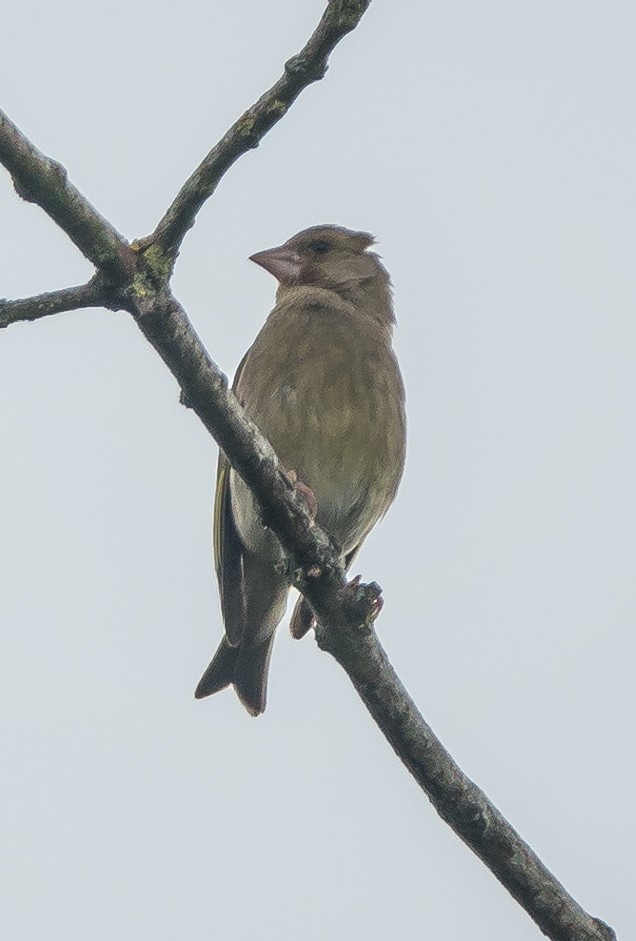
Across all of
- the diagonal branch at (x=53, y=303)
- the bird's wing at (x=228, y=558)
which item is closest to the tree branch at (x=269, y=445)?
the diagonal branch at (x=53, y=303)

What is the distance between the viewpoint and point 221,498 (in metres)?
6.46

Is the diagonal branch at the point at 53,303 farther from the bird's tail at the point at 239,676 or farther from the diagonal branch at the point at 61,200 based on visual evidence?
the bird's tail at the point at 239,676

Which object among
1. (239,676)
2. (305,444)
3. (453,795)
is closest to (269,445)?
(453,795)

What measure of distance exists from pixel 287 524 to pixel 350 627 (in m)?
0.50

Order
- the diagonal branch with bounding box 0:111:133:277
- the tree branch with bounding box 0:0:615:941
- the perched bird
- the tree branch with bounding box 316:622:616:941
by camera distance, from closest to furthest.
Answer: the diagonal branch with bounding box 0:111:133:277
the tree branch with bounding box 0:0:615:941
the tree branch with bounding box 316:622:616:941
the perched bird

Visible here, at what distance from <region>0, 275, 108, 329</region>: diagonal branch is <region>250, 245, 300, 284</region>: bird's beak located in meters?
3.77

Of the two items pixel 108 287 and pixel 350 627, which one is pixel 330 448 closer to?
pixel 350 627

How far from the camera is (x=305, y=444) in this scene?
610 centimetres

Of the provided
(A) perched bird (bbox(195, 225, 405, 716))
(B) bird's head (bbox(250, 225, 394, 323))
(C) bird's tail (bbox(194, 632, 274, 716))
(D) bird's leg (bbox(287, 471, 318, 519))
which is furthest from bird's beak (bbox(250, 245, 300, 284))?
(D) bird's leg (bbox(287, 471, 318, 519))

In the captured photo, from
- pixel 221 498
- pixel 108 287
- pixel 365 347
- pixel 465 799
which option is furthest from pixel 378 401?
pixel 108 287

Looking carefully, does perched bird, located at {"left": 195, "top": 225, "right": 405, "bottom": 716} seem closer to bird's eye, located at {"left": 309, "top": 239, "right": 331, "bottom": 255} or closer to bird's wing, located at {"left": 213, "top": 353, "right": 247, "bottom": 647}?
bird's wing, located at {"left": 213, "top": 353, "right": 247, "bottom": 647}

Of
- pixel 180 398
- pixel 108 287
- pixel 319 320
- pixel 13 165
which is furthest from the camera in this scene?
pixel 319 320

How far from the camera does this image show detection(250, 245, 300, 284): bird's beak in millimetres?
7441

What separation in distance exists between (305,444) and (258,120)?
2697 millimetres
